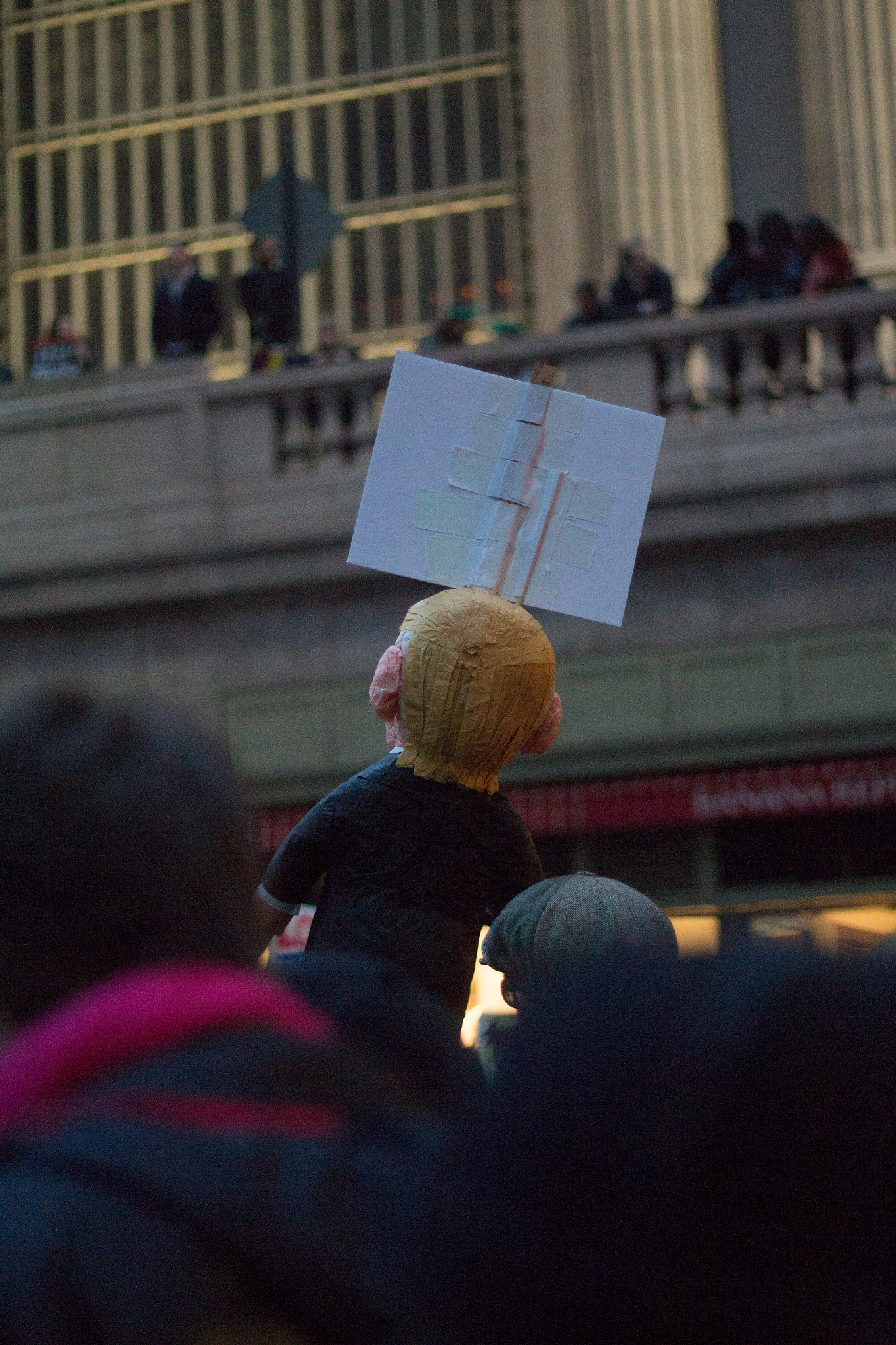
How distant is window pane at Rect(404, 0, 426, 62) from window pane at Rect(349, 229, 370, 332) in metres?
1.63

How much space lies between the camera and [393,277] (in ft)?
49.2

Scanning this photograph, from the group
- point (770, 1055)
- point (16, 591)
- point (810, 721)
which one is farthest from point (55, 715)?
point (16, 591)

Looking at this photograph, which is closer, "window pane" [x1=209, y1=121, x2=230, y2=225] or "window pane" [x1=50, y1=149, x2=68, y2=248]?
"window pane" [x1=209, y1=121, x2=230, y2=225]

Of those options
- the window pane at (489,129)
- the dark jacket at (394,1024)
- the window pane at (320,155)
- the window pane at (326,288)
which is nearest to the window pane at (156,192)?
the window pane at (320,155)

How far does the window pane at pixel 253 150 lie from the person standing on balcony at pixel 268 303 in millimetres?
4284

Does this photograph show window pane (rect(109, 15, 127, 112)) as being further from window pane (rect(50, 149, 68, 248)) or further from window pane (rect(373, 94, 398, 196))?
window pane (rect(373, 94, 398, 196))

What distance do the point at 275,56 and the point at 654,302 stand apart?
6765 millimetres

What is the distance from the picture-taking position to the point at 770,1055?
0.86 meters

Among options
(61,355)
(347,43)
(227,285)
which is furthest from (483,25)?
(61,355)

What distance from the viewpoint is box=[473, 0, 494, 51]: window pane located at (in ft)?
47.9

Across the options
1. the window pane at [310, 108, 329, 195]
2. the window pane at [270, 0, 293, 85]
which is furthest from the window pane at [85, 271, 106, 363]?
the window pane at [270, 0, 293, 85]

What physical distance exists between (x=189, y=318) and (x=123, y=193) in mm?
5273

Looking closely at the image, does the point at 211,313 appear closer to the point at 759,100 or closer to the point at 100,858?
the point at 759,100

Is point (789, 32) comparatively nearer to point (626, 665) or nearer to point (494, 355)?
point (494, 355)
